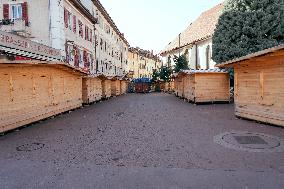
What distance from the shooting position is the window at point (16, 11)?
20062 mm

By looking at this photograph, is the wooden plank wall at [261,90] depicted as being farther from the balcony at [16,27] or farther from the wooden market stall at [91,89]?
the balcony at [16,27]

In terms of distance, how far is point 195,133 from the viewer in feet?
32.3

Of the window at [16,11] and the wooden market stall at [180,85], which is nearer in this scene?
the window at [16,11]

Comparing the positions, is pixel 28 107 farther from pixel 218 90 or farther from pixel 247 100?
pixel 218 90

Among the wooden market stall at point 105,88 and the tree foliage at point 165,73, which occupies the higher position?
the tree foliage at point 165,73

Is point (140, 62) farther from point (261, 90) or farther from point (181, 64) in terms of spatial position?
point (261, 90)

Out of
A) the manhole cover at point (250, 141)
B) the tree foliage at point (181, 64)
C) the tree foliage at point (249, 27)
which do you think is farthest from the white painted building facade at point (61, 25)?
the manhole cover at point (250, 141)

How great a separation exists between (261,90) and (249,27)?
1228 cm

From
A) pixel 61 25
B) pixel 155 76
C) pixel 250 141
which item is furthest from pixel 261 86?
pixel 155 76

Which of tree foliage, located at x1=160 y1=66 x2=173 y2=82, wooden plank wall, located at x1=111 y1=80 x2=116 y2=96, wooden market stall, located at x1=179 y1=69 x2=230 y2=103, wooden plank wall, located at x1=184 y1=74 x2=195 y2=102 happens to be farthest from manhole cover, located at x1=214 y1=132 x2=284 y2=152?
tree foliage, located at x1=160 y1=66 x2=173 y2=82

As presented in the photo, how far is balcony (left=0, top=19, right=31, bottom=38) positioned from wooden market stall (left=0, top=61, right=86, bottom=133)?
195 inches

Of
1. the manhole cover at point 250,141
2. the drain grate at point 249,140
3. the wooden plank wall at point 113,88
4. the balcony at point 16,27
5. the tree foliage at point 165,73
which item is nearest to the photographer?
the manhole cover at point 250,141

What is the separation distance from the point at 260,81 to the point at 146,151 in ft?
24.0

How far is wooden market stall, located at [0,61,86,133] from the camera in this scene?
1099 centimetres
